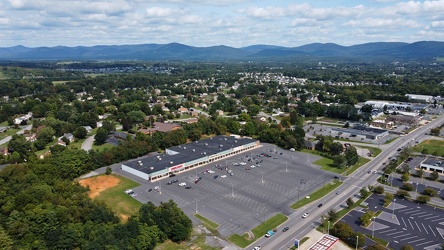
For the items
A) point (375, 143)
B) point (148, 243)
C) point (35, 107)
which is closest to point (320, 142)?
point (375, 143)

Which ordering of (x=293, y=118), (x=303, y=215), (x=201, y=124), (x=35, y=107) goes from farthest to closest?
(x=35, y=107) → (x=293, y=118) → (x=201, y=124) → (x=303, y=215)

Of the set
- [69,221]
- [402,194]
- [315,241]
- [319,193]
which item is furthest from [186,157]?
[402,194]

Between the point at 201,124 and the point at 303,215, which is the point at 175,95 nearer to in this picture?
the point at 201,124

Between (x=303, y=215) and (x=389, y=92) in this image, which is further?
(x=389, y=92)

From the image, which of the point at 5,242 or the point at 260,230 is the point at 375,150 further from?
the point at 5,242

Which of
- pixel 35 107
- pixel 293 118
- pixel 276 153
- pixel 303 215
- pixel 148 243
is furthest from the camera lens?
pixel 35 107

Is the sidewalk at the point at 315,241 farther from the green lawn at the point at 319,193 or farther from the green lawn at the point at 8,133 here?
the green lawn at the point at 8,133
